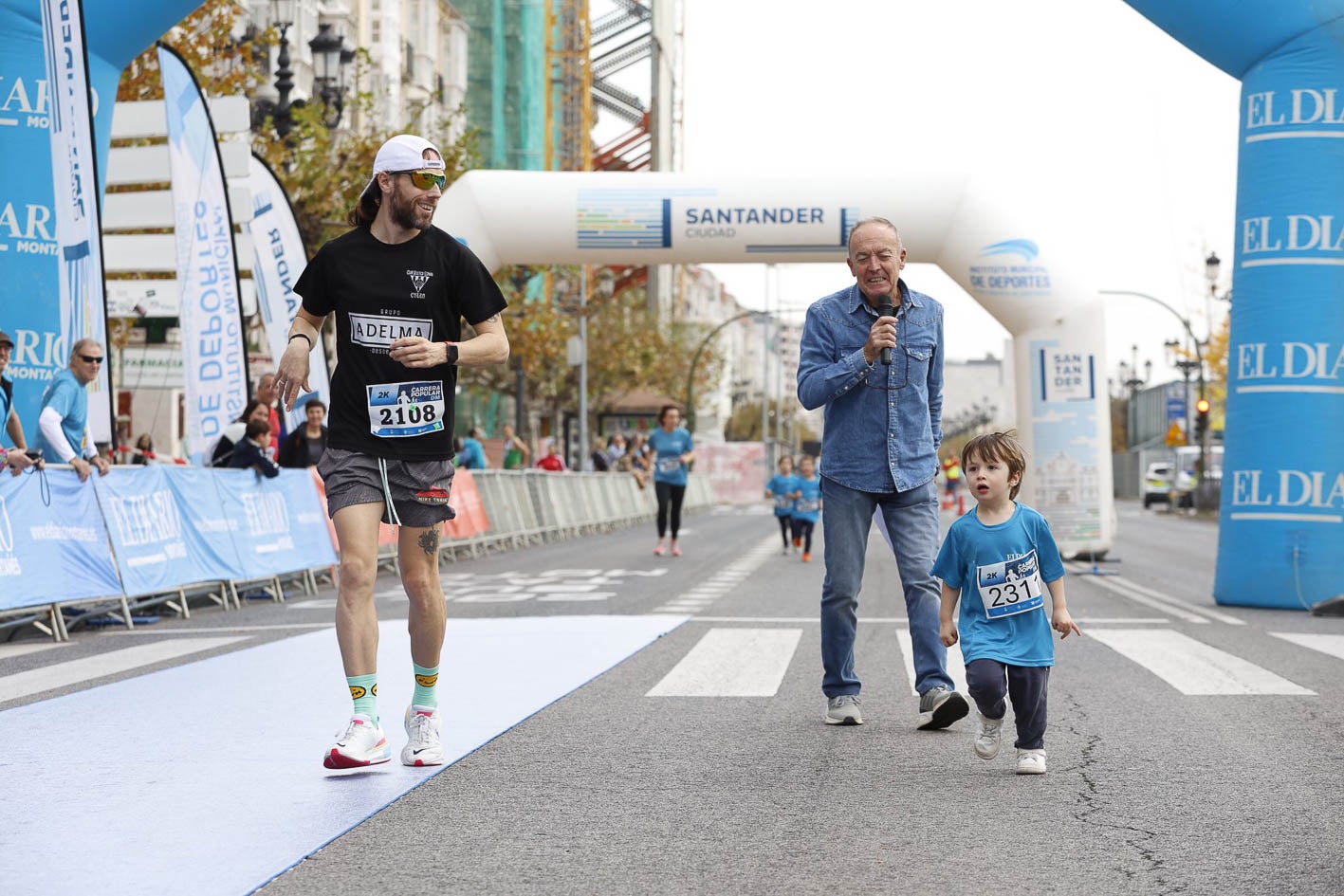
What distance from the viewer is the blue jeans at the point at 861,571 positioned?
22.5 feet

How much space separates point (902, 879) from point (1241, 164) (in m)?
10.9

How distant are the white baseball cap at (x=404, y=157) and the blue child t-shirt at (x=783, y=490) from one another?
16.0m

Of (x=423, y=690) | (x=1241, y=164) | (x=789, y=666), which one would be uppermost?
(x=1241, y=164)

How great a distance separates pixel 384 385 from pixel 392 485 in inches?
13.1

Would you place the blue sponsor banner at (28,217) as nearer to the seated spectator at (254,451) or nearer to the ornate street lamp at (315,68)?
the seated spectator at (254,451)

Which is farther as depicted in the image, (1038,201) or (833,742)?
(1038,201)

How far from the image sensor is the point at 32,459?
10867mm

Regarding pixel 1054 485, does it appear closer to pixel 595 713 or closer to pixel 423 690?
pixel 595 713

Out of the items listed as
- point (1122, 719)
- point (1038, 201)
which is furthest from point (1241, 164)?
point (1122, 719)

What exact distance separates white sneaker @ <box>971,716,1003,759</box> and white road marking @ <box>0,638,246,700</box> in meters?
4.56

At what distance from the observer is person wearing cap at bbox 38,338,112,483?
11.6m

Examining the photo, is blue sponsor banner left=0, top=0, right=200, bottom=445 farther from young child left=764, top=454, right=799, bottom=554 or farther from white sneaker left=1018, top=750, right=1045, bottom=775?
young child left=764, top=454, right=799, bottom=554

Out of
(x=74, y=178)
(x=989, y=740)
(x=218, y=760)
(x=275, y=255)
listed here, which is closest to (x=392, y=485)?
(x=218, y=760)

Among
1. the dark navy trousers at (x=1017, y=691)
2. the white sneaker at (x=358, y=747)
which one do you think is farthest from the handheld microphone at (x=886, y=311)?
the white sneaker at (x=358, y=747)
